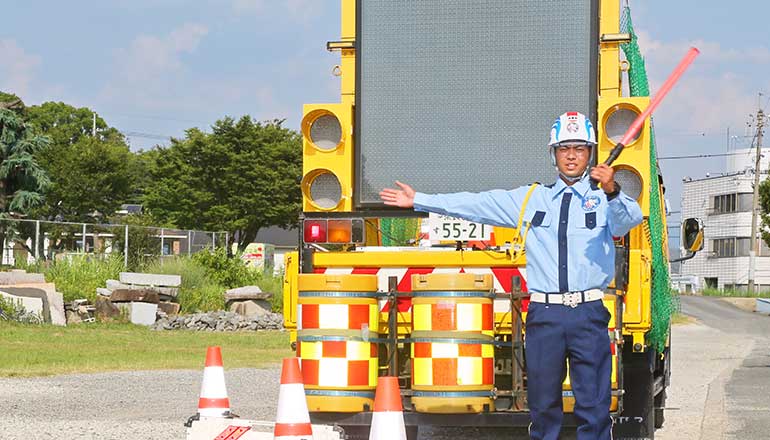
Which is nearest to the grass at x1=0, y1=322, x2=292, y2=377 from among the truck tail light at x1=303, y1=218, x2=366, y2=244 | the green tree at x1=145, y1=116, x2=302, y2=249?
the truck tail light at x1=303, y1=218, x2=366, y2=244

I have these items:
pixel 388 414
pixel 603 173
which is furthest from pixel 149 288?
pixel 603 173

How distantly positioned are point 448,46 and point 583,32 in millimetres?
938

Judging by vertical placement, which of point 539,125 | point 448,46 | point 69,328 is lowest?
point 69,328

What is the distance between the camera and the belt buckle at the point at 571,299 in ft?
21.5

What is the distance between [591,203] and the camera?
6.64 m

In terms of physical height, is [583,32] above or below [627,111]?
above

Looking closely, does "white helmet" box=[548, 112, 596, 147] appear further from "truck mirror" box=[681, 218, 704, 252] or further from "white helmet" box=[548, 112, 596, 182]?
"truck mirror" box=[681, 218, 704, 252]

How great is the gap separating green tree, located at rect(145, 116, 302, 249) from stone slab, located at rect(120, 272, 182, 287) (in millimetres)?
30291

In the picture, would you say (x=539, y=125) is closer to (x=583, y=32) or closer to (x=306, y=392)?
(x=583, y=32)

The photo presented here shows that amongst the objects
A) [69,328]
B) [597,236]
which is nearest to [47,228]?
[69,328]

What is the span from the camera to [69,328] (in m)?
27.7

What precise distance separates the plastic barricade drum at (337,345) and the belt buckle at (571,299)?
4.92 feet

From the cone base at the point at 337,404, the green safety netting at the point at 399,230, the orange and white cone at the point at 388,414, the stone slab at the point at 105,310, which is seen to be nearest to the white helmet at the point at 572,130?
the orange and white cone at the point at 388,414

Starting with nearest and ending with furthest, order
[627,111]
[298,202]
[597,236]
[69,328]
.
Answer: [597,236] < [627,111] < [69,328] < [298,202]
